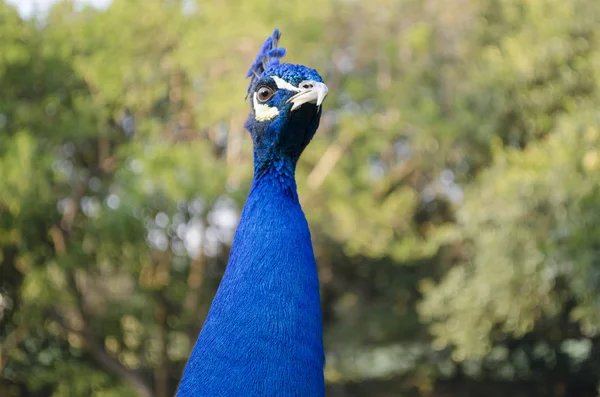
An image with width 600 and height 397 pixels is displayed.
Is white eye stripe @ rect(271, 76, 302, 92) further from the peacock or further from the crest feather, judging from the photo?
the crest feather

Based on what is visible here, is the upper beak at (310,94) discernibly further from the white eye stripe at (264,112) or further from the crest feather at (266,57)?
the crest feather at (266,57)

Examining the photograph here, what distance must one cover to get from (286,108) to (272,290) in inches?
21.3

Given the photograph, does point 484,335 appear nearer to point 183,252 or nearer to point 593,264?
point 593,264

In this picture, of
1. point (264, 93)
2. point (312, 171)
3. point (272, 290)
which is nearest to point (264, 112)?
point (264, 93)

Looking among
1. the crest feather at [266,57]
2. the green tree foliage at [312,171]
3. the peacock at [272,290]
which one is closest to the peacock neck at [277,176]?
the peacock at [272,290]

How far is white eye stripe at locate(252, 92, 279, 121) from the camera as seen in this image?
2.21 m

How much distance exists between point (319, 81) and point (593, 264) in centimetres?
Result: 593

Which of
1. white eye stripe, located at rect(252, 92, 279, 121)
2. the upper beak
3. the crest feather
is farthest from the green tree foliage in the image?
the upper beak

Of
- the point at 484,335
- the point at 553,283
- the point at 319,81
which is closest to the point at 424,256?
the point at 484,335

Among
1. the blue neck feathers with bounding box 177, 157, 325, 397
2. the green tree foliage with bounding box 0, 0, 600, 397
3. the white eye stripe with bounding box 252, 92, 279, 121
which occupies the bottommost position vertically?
the blue neck feathers with bounding box 177, 157, 325, 397

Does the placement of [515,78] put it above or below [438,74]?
below

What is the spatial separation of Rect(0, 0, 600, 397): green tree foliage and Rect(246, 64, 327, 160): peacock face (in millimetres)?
5526

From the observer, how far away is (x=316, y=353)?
1962 millimetres

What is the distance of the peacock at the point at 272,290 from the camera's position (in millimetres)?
1896
